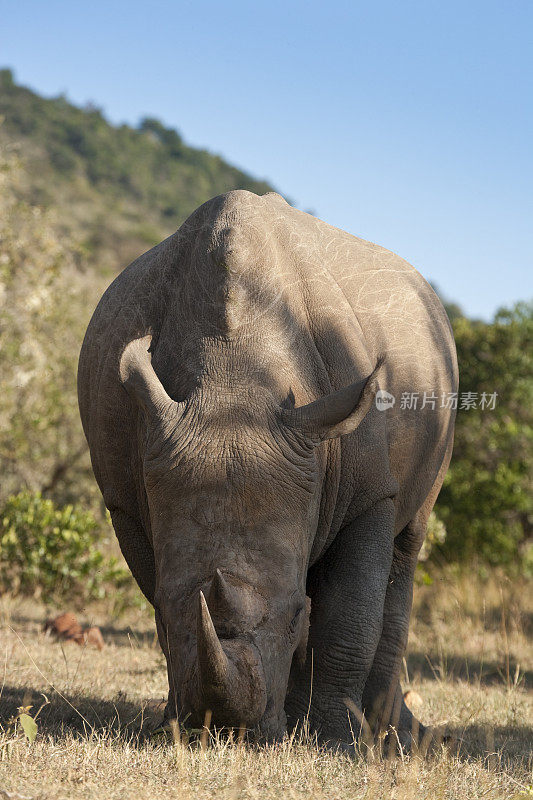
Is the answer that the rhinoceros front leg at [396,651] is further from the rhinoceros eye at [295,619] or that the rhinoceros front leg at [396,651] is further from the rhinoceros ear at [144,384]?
the rhinoceros ear at [144,384]

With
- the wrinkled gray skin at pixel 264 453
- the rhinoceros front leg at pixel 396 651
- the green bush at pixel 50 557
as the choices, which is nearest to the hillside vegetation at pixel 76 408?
the green bush at pixel 50 557

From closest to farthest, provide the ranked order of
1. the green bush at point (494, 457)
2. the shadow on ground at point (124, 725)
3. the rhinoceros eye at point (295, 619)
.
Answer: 1. the rhinoceros eye at point (295, 619)
2. the shadow on ground at point (124, 725)
3. the green bush at point (494, 457)

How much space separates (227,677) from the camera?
10.4 ft

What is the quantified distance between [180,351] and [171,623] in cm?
130

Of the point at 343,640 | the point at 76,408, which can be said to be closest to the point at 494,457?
the point at 76,408

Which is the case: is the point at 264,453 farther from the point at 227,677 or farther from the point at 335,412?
the point at 227,677

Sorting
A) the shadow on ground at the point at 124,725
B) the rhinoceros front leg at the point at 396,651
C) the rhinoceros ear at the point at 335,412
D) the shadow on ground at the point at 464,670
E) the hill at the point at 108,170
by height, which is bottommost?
the shadow on ground at the point at 464,670

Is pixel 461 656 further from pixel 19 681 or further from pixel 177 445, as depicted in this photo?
pixel 177 445

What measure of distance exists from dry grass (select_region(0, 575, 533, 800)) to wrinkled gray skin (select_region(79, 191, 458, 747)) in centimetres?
19

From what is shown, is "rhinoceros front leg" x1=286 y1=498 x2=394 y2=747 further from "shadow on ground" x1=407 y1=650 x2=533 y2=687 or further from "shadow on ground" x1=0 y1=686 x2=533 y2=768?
"shadow on ground" x1=407 y1=650 x2=533 y2=687

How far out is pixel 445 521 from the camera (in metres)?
12.9

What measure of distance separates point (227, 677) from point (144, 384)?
136 centimetres

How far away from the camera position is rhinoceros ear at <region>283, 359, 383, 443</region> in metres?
3.79

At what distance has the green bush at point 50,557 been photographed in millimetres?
9414
